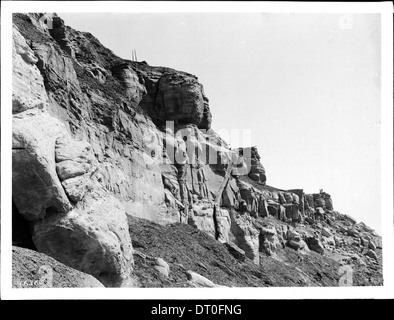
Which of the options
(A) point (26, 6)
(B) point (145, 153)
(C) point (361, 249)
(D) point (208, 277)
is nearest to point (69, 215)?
(A) point (26, 6)

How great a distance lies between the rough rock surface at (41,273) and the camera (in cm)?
895

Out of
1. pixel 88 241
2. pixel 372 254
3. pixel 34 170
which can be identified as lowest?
pixel 372 254

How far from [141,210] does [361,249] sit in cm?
3578

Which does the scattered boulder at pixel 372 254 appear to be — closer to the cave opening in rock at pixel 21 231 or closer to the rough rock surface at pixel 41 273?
the rough rock surface at pixel 41 273

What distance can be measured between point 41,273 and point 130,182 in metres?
10.3

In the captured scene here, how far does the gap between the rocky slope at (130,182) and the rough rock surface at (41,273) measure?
40cm

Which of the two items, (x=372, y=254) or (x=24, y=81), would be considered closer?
(x=24, y=81)

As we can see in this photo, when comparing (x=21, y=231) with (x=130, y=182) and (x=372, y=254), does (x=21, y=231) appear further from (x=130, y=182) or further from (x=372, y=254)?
(x=372, y=254)

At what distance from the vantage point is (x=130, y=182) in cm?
1925
